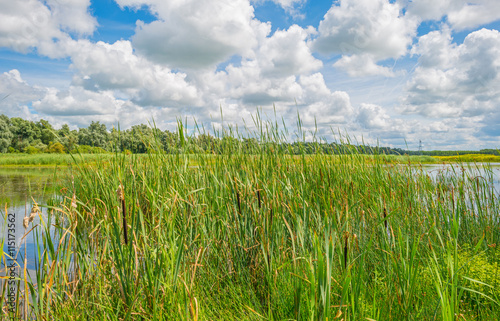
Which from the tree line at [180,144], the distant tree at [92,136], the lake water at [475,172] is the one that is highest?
the distant tree at [92,136]

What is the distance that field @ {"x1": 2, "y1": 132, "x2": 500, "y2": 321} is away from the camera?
5.57 feet

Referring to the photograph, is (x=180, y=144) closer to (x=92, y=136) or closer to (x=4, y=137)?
(x=92, y=136)

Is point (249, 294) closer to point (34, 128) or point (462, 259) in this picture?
point (462, 259)

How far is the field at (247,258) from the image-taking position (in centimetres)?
170

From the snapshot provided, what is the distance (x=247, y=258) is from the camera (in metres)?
2.68

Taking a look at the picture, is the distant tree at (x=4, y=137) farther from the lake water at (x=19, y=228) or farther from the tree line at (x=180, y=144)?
the tree line at (x=180, y=144)

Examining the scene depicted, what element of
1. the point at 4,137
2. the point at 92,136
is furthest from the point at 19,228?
the point at 4,137

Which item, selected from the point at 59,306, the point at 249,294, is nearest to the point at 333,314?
the point at 249,294

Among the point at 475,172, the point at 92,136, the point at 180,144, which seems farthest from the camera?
the point at 92,136

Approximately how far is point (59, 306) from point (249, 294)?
155cm

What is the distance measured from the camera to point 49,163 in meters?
26.7

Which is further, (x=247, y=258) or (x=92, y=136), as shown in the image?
(x=92, y=136)

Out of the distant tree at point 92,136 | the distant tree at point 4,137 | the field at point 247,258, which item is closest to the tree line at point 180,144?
the field at point 247,258

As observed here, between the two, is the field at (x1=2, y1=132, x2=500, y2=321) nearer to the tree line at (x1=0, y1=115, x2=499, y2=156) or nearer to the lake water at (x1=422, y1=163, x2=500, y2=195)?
the tree line at (x1=0, y1=115, x2=499, y2=156)
